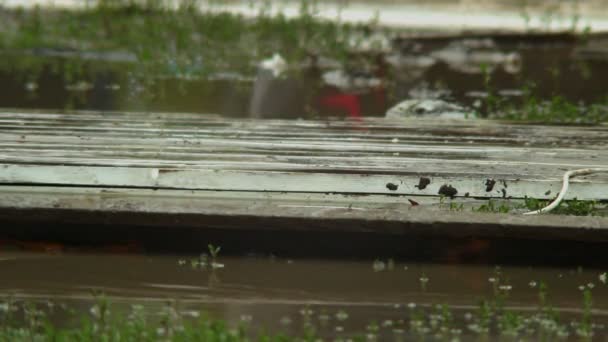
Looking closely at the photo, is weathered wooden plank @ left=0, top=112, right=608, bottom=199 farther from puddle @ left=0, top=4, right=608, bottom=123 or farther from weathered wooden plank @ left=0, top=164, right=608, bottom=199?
puddle @ left=0, top=4, right=608, bottom=123

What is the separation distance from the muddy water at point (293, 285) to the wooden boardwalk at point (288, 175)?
16 cm

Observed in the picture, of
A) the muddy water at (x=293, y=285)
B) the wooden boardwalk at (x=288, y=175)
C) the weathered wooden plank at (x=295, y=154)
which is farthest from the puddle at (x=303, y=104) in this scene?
the weathered wooden plank at (x=295, y=154)

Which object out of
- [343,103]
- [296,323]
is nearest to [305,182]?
[296,323]

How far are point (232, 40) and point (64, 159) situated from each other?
681 cm

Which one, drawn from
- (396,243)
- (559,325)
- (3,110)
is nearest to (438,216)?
(396,243)

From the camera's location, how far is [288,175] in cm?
511

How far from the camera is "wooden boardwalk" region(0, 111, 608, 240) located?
4.66 m

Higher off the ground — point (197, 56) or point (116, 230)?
point (197, 56)

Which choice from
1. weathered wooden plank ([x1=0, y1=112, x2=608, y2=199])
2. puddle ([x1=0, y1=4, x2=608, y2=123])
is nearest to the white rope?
weathered wooden plank ([x1=0, y1=112, x2=608, y2=199])

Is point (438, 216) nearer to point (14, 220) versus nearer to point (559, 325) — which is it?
point (559, 325)

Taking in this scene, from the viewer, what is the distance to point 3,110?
23.6ft

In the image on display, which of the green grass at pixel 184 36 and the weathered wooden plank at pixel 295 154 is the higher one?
the green grass at pixel 184 36

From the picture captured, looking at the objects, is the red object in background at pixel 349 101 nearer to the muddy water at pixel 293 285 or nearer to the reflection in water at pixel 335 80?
the reflection in water at pixel 335 80

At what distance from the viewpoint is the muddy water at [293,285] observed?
165 inches
